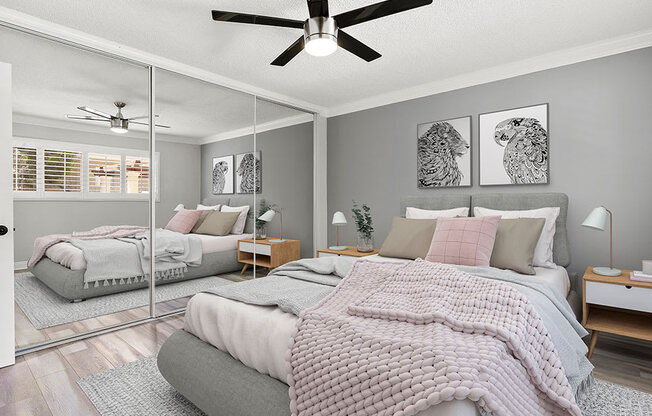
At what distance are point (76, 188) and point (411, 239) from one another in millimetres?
2809

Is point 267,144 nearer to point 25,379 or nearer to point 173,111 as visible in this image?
point 173,111

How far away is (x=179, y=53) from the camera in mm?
3086

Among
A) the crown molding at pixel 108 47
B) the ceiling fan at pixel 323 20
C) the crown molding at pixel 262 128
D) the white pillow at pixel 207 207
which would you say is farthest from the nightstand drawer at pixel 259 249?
the ceiling fan at pixel 323 20

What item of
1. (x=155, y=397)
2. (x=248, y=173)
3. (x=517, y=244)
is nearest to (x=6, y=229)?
(x=155, y=397)

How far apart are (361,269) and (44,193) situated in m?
2.43

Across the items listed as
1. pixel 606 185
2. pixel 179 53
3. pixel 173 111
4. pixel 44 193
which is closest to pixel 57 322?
pixel 44 193

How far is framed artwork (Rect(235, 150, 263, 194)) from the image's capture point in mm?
3861

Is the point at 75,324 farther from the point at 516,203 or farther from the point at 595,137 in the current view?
the point at 595,137

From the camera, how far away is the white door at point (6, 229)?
2303mm

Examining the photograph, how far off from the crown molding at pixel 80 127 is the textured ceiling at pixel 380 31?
715 millimetres

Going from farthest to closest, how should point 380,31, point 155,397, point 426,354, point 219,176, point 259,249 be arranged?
point 259,249 < point 219,176 < point 380,31 < point 155,397 < point 426,354

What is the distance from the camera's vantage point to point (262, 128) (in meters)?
4.10

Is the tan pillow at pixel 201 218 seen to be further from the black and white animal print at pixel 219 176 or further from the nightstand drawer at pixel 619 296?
the nightstand drawer at pixel 619 296

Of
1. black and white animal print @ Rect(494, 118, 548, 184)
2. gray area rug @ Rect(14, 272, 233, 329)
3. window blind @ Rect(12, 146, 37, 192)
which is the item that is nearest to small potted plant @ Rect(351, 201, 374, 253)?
black and white animal print @ Rect(494, 118, 548, 184)
